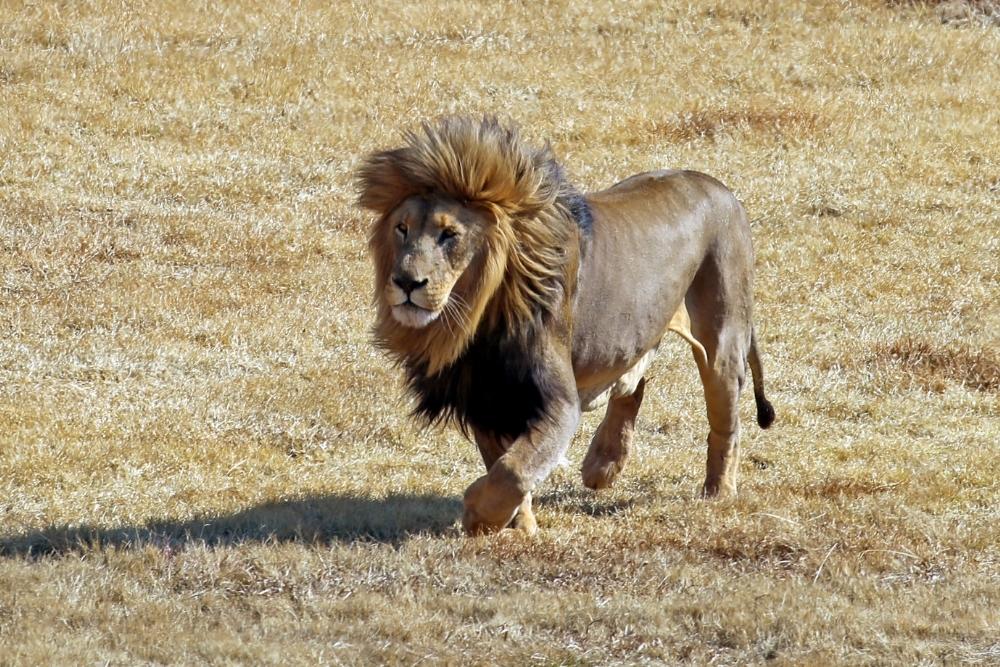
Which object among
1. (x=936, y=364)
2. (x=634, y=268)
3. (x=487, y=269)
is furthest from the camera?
(x=936, y=364)

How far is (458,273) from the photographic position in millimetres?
6512

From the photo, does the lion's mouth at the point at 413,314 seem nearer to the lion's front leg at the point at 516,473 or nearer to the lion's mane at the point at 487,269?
the lion's mane at the point at 487,269

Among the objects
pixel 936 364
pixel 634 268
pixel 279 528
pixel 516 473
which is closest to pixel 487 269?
pixel 516 473

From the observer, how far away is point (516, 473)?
A: 21.6 feet

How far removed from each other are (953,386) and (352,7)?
1363cm

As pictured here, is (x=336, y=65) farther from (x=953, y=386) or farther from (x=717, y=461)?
(x=717, y=461)

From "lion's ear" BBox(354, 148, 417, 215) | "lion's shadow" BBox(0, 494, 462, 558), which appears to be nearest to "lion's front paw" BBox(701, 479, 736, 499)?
"lion's shadow" BBox(0, 494, 462, 558)

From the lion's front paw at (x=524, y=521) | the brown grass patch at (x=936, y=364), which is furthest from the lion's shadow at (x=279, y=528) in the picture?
the brown grass patch at (x=936, y=364)

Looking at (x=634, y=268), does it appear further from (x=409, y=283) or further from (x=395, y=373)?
(x=395, y=373)

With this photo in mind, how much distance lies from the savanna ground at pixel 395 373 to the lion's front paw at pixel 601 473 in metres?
0.16

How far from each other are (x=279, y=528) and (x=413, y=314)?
146 centimetres

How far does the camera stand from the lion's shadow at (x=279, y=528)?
268 inches

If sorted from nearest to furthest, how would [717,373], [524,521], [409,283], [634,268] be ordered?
[409,283] < [524,521] < [634,268] < [717,373]

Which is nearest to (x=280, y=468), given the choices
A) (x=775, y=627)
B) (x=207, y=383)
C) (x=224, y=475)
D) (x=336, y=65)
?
(x=224, y=475)
